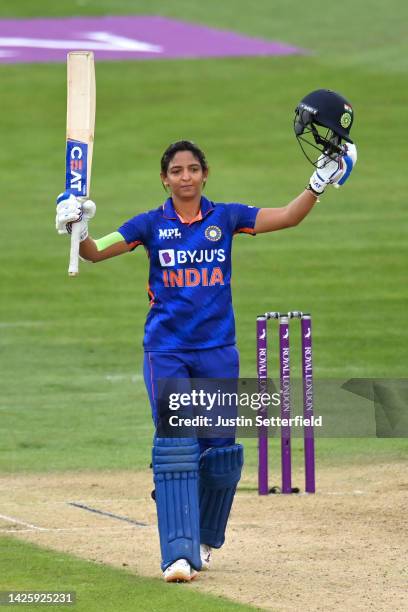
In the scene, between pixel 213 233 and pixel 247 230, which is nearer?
pixel 213 233

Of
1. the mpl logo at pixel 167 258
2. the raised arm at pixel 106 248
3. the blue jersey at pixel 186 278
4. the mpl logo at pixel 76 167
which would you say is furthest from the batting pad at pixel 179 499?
the mpl logo at pixel 76 167

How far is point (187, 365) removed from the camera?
7633mm

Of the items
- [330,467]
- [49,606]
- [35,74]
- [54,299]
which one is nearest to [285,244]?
[54,299]

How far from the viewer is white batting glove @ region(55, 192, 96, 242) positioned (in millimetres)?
7539

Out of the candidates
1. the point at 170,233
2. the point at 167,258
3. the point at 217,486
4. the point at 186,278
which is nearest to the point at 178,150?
the point at 170,233

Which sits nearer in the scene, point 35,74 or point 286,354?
point 286,354

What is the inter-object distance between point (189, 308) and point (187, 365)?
28 cm

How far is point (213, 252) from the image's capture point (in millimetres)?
7707

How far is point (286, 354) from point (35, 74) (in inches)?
734

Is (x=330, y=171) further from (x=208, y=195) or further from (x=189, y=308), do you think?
(x=208, y=195)

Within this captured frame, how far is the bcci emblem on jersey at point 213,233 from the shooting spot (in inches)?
304

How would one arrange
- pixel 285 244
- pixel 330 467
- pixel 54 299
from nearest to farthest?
pixel 330 467
pixel 54 299
pixel 285 244

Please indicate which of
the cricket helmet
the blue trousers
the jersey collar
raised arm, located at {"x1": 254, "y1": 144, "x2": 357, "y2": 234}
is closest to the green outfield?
the blue trousers

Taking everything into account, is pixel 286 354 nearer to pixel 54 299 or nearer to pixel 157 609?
pixel 157 609
